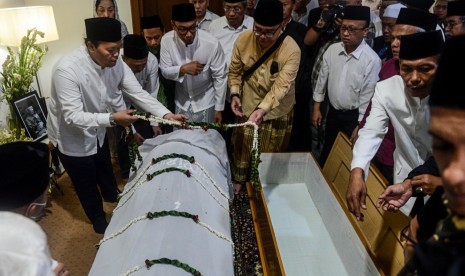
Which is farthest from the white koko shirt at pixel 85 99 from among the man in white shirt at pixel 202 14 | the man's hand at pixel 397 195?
the man's hand at pixel 397 195

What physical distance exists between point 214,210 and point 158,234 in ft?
1.25

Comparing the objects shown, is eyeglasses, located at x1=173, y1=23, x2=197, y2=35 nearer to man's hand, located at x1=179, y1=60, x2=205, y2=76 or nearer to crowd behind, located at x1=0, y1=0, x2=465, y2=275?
crowd behind, located at x1=0, y1=0, x2=465, y2=275

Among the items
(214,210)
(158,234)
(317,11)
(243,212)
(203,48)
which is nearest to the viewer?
(158,234)

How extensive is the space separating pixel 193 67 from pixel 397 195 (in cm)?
178

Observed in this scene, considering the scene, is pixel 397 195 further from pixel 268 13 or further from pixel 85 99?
pixel 85 99

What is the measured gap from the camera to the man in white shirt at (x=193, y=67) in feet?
8.68

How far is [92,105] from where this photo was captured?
7.27ft

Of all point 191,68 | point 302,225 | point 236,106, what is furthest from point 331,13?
point 302,225

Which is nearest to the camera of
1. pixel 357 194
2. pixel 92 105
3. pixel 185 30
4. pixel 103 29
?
pixel 357 194

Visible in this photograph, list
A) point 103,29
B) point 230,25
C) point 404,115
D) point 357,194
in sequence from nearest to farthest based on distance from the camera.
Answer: point 357,194 < point 404,115 < point 103,29 < point 230,25

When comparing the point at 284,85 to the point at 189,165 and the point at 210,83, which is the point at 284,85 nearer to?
the point at 210,83

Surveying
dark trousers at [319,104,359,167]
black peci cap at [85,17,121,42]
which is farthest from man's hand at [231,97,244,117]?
black peci cap at [85,17,121,42]

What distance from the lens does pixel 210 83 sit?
116 inches

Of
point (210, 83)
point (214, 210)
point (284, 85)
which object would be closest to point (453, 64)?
point (214, 210)
